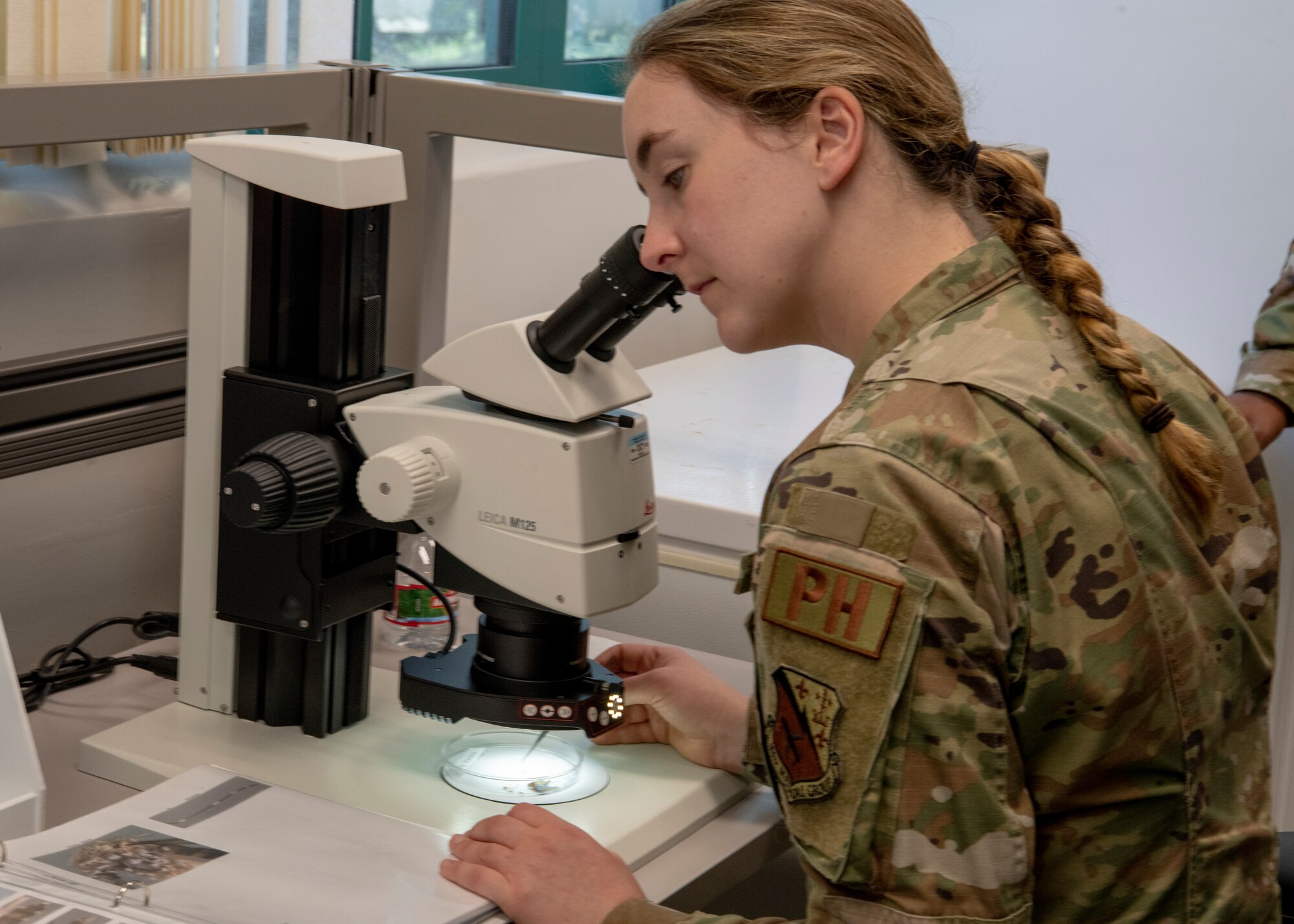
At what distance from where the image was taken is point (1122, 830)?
0.82 meters

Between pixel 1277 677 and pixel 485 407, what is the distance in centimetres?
190

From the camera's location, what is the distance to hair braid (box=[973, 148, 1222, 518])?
853mm

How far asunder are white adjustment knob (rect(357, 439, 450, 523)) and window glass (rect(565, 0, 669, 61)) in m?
2.36

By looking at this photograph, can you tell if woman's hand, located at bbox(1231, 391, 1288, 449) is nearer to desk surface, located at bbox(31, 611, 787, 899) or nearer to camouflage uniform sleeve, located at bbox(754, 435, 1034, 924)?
desk surface, located at bbox(31, 611, 787, 899)

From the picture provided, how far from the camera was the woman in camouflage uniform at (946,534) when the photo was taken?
761mm

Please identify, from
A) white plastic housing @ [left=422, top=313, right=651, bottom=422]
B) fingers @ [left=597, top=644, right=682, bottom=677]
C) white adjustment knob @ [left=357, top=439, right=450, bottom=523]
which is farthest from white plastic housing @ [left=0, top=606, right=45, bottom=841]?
fingers @ [left=597, top=644, right=682, bottom=677]

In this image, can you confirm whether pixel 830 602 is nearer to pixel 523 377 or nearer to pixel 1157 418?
pixel 1157 418

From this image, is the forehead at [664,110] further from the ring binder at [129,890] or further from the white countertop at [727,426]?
the white countertop at [727,426]

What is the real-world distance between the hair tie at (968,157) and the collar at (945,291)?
6cm

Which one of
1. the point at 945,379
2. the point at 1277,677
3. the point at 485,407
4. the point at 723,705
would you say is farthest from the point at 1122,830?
the point at 1277,677

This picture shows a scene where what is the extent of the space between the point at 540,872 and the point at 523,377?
37 cm

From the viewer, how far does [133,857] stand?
92 centimetres

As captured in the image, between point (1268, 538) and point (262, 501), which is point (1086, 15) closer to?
point (1268, 538)

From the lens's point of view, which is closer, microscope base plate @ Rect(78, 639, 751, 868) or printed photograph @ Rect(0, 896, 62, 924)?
printed photograph @ Rect(0, 896, 62, 924)
